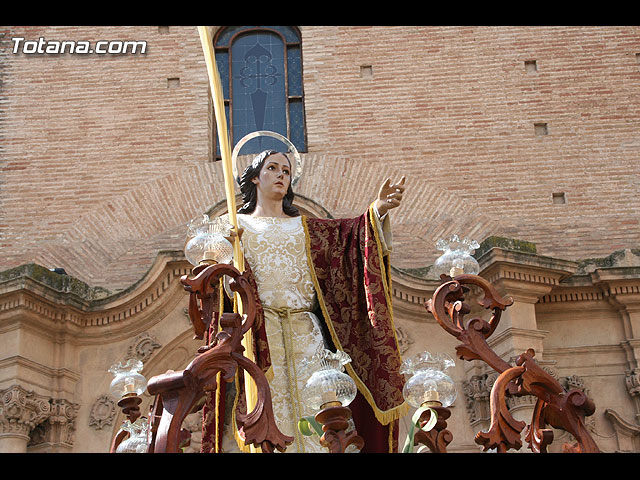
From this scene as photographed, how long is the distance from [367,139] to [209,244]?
23.8 ft

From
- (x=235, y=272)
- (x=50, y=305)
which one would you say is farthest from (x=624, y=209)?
(x=235, y=272)

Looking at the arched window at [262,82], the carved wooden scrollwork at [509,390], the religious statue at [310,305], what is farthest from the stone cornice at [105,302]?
the carved wooden scrollwork at [509,390]

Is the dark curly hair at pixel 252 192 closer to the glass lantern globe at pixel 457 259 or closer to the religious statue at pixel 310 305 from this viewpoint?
the religious statue at pixel 310 305

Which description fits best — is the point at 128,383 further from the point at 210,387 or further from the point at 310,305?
the point at 310,305

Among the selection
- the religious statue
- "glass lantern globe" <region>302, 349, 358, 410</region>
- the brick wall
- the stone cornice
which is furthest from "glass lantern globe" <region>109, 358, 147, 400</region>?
the brick wall

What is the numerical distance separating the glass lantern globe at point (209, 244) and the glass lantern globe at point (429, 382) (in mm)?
1039

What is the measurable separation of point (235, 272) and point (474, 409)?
19.1ft

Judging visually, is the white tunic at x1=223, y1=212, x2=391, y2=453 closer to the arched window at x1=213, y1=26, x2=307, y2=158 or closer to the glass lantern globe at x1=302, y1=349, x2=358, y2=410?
the glass lantern globe at x1=302, y1=349, x2=358, y2=410

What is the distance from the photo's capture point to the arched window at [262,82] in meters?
12.4

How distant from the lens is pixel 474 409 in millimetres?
10039

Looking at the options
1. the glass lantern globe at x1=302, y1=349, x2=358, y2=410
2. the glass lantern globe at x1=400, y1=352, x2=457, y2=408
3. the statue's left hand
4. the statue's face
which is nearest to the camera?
the glass lantern globe at x1=302, y1=349, x2=358, y2=410

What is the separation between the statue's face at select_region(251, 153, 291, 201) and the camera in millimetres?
6164

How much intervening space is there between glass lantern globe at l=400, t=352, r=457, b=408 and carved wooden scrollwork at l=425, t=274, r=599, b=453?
265 millimetres

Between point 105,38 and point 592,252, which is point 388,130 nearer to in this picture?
point 592,252
